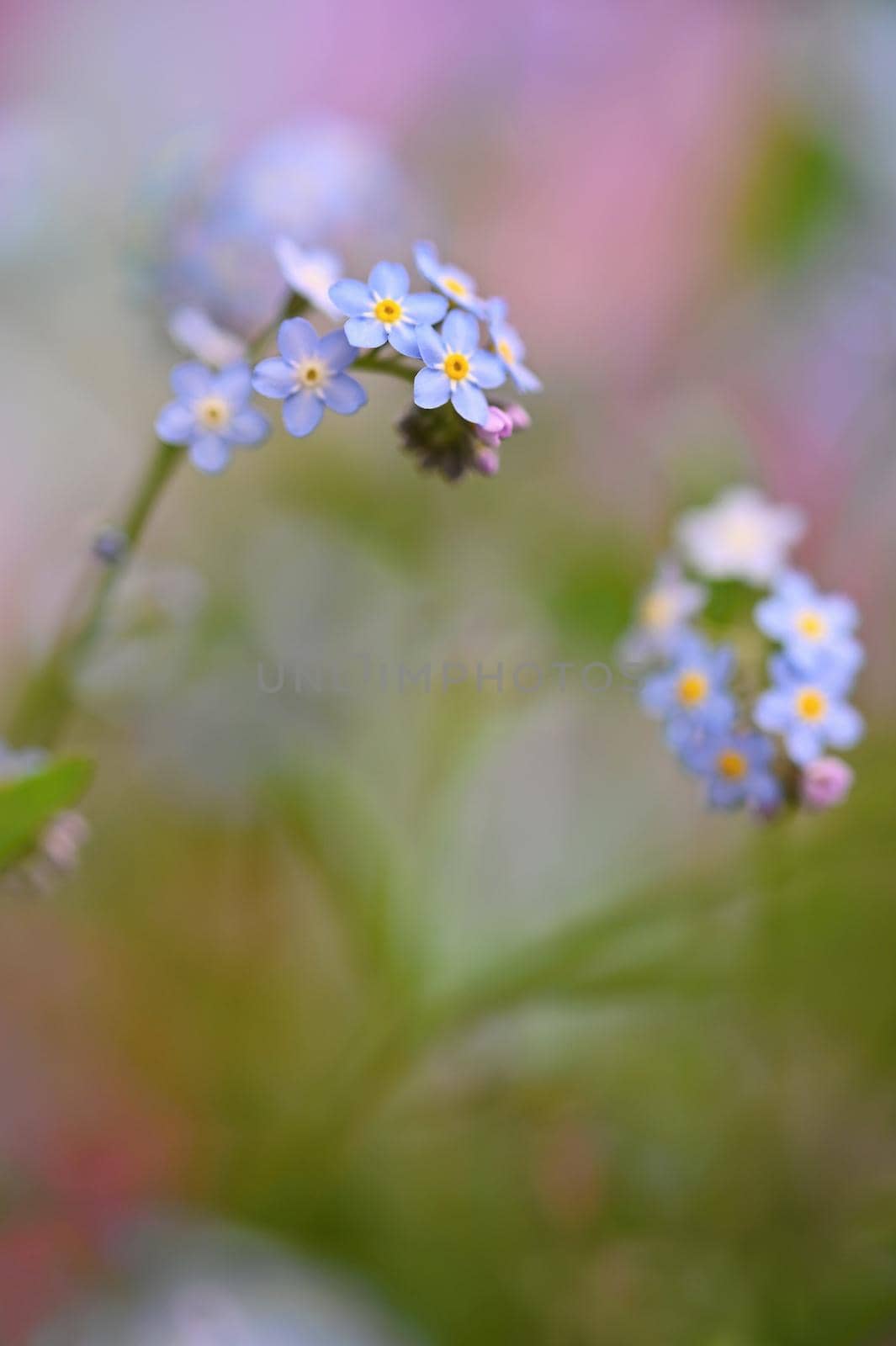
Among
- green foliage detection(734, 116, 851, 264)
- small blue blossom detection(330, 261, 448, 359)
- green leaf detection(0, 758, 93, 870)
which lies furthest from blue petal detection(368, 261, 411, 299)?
green foliage detection(734, 116, 851, 264)

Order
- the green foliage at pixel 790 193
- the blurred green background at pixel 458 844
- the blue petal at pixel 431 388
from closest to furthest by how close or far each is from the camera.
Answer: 1. the blue petal at pixel 431 388
2. the blurred green background at pixel 458 844
3. the green foliage at pixel 790 193

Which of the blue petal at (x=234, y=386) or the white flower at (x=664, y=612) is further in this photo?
the white flower at (x=664, y=612)

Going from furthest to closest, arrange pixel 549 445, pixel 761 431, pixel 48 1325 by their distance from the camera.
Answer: pixel 761 431
pixel 549 445
pixel 48 1325

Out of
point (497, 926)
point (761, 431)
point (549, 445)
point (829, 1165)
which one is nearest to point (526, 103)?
point (761, 431)

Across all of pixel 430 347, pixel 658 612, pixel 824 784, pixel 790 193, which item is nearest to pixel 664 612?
pixel 658 612

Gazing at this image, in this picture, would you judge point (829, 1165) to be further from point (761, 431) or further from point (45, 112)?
point (45, 112)

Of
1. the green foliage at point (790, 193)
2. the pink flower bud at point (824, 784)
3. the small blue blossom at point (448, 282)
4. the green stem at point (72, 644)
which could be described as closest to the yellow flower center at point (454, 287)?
the small blue blossom at point (448, 282)

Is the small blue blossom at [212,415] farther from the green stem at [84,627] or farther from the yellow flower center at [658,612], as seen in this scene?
the yellow flower center at [658,612]

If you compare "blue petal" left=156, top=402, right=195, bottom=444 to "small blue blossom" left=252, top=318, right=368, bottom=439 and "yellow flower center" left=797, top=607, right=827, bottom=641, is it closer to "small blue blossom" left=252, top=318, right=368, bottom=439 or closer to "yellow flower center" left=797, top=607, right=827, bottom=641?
"small blue blossom" left=252, top=318, right=368, bottom=439
